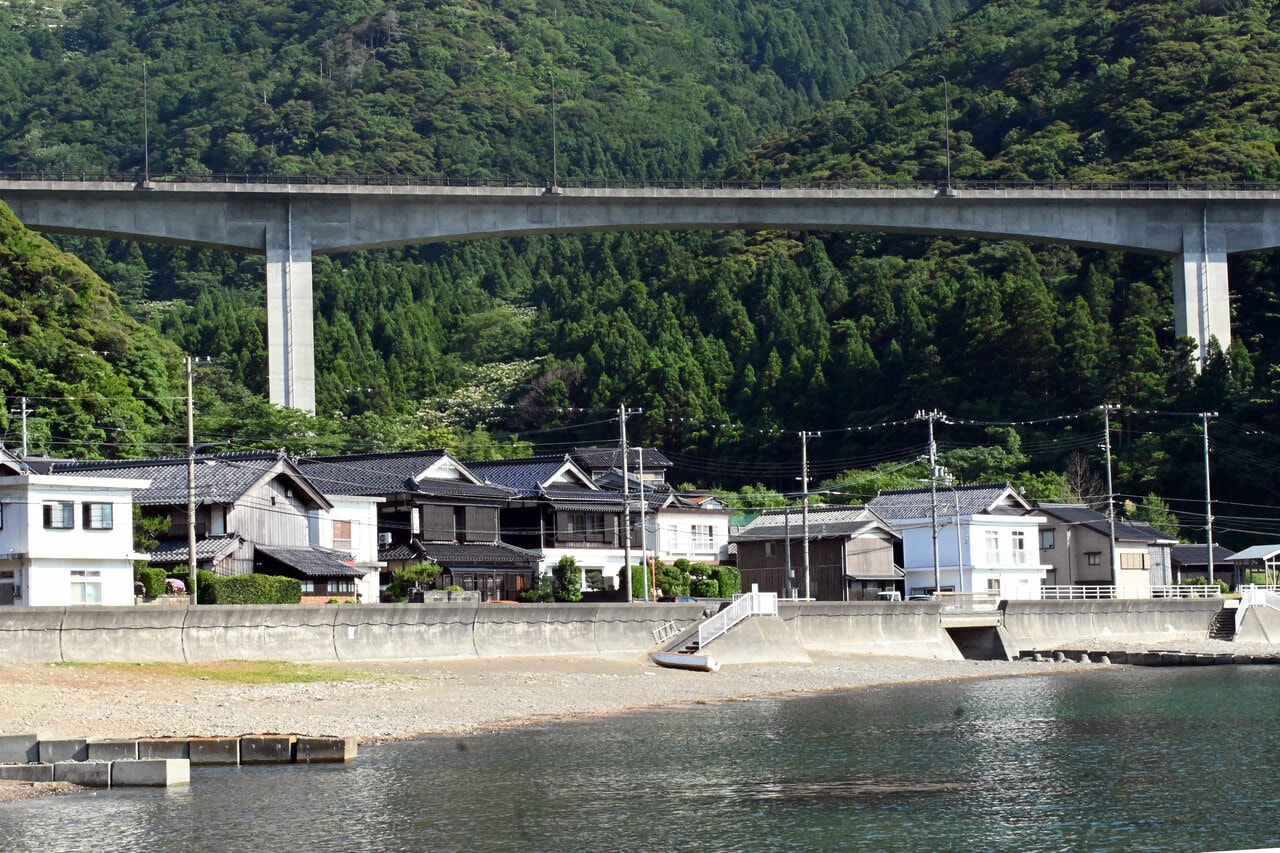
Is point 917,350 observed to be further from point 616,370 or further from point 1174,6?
point 1174,6

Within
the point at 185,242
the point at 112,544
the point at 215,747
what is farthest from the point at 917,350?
the point at 215,747

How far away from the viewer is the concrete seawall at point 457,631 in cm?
3484

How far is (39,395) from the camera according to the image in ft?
194


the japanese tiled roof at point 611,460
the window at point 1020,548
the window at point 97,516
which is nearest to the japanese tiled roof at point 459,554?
the window at point 97,516

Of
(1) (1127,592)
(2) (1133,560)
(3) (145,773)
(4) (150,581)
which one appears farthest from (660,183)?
(3) (145,773)

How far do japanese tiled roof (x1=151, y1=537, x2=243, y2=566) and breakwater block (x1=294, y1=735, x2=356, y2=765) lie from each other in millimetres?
19793

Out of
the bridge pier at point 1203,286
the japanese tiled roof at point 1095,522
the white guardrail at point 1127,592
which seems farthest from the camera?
the bridge pier at point 1203,286

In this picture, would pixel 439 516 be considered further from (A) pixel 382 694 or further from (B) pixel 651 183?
(B) pixel 651 183

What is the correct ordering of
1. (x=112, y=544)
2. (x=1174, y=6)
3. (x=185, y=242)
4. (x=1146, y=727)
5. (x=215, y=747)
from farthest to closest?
(x=1174, y=6) < (x=185, y=242) < (x=112, y=544) < (x=1146, y=727) < (x=215, y=747)

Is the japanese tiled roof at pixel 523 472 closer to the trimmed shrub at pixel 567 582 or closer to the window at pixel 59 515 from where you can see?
the trimmed shrub at pixel 567 582

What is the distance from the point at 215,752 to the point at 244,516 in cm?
2209

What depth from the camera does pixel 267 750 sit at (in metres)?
27.0

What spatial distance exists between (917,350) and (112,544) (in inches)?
2435

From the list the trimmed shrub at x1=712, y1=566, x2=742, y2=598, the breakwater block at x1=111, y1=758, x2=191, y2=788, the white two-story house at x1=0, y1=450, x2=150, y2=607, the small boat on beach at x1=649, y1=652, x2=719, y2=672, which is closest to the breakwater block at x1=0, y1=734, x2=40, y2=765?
the breakwater block at x1=111, y1=758, x2=191, y2=788
